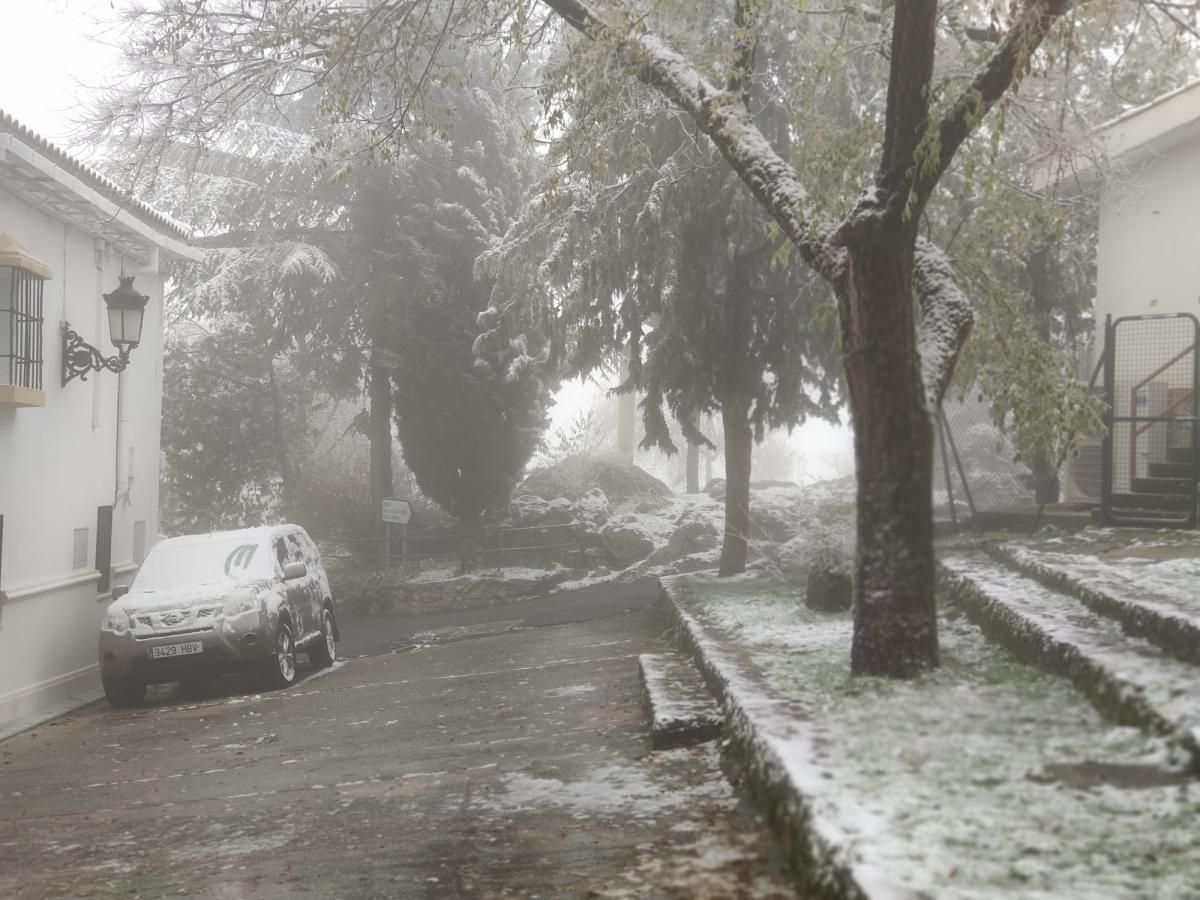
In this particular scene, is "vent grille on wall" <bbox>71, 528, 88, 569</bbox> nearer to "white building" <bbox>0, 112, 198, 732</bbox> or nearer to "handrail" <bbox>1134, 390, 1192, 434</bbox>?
"white building" <bbox>0, 112, 198, 732</bbox>

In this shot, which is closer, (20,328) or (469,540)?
(20,328)

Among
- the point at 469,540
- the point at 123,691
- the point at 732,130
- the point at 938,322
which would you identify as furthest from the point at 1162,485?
the point at 469,540

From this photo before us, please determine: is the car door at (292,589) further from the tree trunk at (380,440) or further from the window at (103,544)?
the tree trunk at (380,440)

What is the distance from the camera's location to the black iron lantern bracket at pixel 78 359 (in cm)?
1400

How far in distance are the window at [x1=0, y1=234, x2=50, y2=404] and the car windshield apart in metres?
2.20

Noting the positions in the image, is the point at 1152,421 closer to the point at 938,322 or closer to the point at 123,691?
the point at 938,322

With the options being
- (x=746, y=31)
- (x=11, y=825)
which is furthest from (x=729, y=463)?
(x=11, y=825)

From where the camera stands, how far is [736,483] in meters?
16.3

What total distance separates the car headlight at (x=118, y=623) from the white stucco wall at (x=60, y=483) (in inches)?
40.8

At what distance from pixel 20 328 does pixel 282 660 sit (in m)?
4.37

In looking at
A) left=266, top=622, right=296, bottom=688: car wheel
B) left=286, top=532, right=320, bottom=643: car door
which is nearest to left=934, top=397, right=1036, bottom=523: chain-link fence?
left=286, top=532, right=320, bottom=643: car door

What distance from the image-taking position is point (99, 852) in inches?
256

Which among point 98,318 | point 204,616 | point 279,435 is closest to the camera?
point 204,616

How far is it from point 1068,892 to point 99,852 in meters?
4.94
